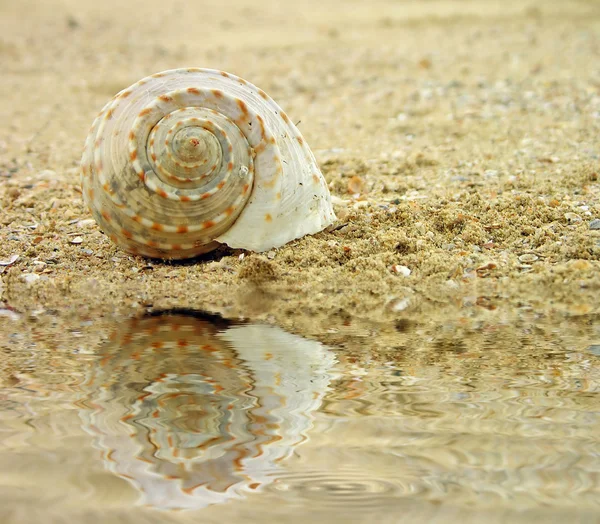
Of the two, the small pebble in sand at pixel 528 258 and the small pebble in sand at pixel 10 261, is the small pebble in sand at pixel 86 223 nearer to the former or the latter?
the small pebble in sand at pixel 10 261

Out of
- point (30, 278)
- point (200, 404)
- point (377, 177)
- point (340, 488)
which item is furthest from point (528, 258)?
point (30, 278)

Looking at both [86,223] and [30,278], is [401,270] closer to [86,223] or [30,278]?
[30,278]

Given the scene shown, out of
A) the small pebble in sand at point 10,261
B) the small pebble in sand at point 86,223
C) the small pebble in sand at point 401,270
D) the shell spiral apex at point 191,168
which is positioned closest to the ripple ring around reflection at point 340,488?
the small pebble in sand at point 401,270

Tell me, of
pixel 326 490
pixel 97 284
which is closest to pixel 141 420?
pixel 326 490

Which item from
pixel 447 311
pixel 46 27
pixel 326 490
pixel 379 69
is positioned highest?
pixel 46 27

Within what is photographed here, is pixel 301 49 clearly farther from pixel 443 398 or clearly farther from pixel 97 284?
pixel 443 398

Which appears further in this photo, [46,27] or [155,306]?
[46,27]

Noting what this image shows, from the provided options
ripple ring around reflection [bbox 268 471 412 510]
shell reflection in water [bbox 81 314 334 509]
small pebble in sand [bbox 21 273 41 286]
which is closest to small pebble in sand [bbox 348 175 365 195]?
shell reflection in water [bbox 81 314 334 509]
